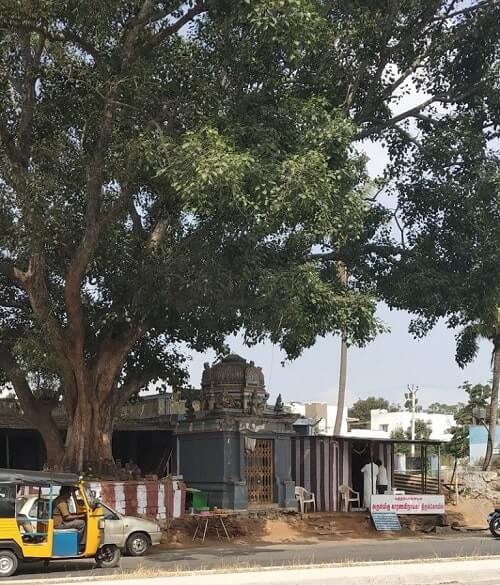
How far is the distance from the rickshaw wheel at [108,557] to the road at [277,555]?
18 cm

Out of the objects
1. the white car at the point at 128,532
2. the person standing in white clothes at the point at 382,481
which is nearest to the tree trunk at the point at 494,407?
the person standing in white clothes at the point at 382,481

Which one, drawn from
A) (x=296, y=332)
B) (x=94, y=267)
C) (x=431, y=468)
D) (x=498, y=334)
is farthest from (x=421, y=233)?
(x=431, y=468)

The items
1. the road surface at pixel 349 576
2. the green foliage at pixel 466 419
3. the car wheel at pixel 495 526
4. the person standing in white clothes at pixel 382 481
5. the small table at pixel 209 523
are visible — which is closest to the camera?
the road surface at pixel 349 576

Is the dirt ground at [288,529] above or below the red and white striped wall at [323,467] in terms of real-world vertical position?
below

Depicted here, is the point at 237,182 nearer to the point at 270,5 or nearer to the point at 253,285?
the point at 270,5

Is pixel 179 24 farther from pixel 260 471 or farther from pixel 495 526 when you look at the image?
pixel 495 526

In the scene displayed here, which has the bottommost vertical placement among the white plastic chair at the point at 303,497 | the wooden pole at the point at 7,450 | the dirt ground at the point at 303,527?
the dirt ground at the point at 303,527

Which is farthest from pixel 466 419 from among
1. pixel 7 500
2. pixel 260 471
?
pixel 7 500

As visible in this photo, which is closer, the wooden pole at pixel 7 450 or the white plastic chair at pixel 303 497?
the white plastic chair at pixel 303 497

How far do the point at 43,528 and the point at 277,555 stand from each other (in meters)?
4.93

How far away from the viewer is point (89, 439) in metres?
20.2

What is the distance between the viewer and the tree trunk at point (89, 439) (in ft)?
65.5

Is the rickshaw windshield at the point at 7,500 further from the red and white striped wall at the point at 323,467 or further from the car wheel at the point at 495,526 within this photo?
the car wheel at the point at 495,526

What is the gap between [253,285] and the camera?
58.3ft
